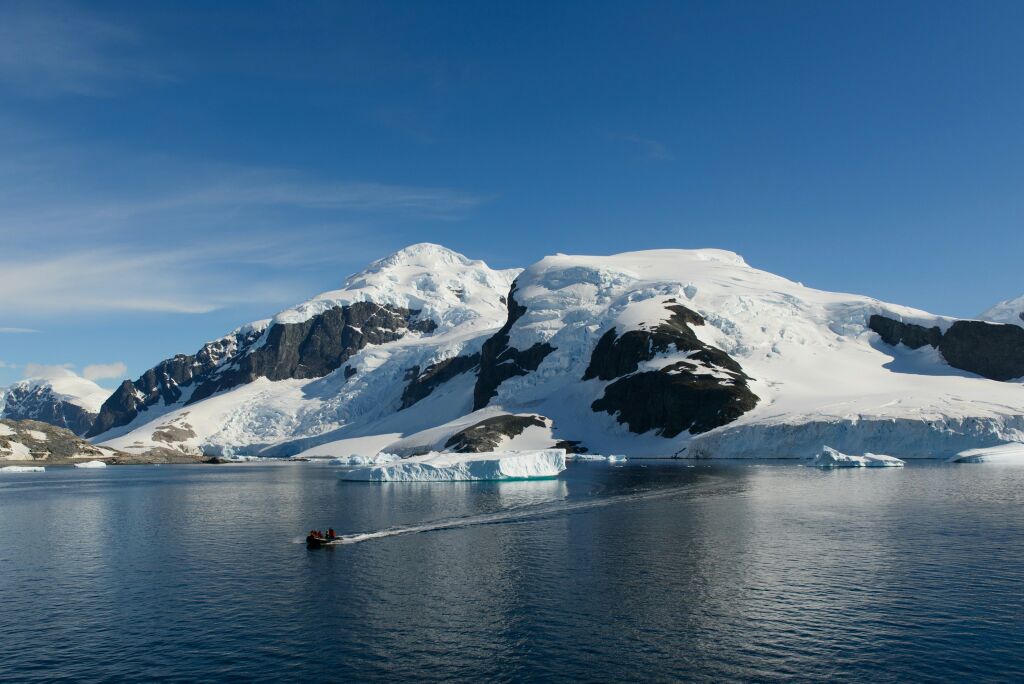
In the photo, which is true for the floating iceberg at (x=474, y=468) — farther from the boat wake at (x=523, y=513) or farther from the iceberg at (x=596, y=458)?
the iceberg at (x=596, y=458)

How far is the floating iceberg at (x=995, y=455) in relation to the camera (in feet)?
440

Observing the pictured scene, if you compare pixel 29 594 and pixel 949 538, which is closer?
pixel 29 594

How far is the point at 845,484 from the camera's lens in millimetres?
99750

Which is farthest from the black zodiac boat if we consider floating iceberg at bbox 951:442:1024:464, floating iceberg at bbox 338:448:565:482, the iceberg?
the iceberg

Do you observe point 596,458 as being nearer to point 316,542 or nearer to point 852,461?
point 852,461

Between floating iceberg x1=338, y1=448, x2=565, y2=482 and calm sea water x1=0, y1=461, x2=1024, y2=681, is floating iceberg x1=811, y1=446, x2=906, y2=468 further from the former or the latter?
calm sea water x1=0, y1=461, x2=1024, y2=681

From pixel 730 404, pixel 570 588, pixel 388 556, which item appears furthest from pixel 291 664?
pixel 730 404

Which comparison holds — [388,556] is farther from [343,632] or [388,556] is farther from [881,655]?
[881,655]

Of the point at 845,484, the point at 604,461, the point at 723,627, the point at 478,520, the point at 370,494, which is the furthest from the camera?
the point at 604,461

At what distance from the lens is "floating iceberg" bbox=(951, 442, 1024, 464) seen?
13400 centimetres

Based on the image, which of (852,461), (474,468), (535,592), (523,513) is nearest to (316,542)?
(535,592)

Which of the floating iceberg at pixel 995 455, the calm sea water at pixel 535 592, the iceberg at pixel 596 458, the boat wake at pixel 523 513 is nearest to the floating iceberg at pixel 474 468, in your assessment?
the boat wake at pixel 523 513

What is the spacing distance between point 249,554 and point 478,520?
22.9m

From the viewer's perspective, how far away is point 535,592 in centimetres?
4431
